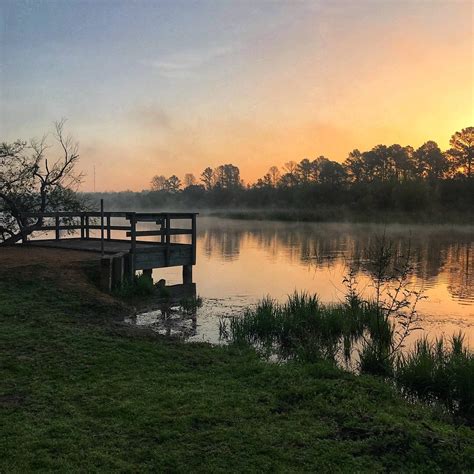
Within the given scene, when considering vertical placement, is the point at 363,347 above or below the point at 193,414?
below

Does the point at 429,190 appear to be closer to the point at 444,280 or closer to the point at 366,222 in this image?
the point at 366,222

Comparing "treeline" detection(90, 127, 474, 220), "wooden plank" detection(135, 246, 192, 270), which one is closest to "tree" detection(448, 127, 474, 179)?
"treeline" detection(90, 127, 474, 220)

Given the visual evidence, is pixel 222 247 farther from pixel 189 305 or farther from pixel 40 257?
pixel 189 305

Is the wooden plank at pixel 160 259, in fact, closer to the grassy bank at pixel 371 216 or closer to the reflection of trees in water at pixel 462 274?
the reflection of trees in water at pixel 462 274

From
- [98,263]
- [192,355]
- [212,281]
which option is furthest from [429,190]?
[192,355]

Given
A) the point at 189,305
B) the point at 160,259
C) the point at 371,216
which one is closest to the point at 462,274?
the point at 160,259

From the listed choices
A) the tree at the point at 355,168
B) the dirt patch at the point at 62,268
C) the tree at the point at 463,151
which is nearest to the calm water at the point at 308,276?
the dirt patch at the point at 62,268

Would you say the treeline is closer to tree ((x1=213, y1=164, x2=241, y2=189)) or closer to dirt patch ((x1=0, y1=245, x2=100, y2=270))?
tree ((x1=213, y1=164, x2=241, y2=189))

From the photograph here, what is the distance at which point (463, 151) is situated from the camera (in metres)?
77.7

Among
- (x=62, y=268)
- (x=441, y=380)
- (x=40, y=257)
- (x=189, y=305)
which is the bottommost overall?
A: (x=189, y=305)

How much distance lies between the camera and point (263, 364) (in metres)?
7.71

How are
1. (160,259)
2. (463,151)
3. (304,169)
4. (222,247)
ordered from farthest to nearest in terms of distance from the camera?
(304,169)
(463,151)
(222,247)
(160,259)

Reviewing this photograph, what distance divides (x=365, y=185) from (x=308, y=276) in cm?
5714

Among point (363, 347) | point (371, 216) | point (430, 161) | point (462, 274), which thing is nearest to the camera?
point (363, 347)
